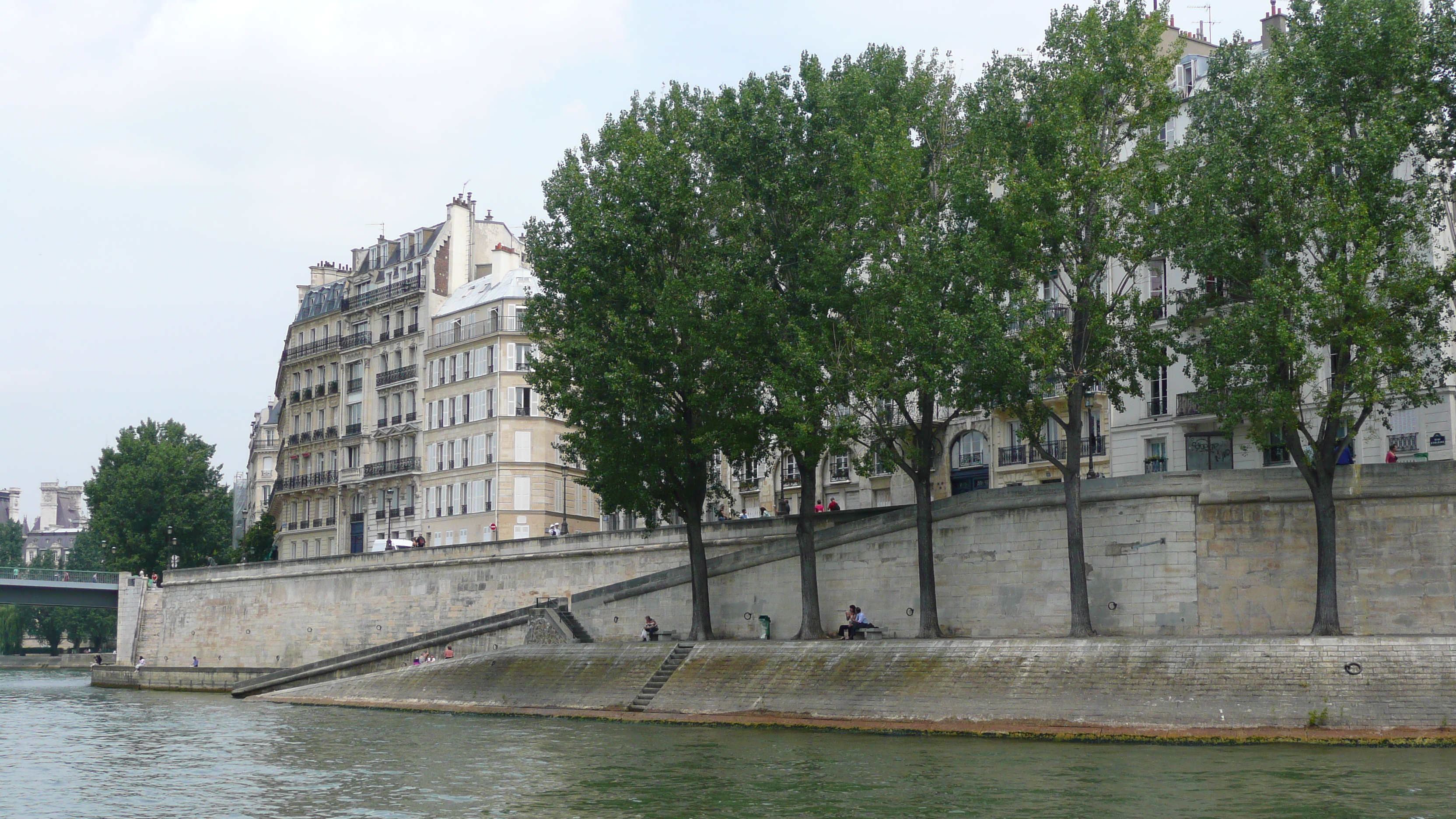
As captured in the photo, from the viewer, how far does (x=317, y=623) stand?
64125 mm

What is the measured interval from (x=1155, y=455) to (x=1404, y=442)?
787 cm

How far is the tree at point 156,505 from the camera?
9006cm

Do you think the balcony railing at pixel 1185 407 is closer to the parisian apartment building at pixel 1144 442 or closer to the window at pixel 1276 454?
the parisian apartment building at pixel 1144 442

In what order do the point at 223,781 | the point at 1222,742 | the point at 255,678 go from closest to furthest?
1. the point at 223,781
2. the point at 1222,742
3. the point at 255,678

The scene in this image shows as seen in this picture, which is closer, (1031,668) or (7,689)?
(1031,668)

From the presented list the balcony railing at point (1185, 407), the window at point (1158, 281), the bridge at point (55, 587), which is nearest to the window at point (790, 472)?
the window at point (1158, 281)

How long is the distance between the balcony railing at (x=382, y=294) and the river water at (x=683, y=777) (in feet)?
140

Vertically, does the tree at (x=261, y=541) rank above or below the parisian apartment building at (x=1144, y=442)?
below

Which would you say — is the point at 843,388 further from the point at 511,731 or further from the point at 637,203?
the point at 511,731

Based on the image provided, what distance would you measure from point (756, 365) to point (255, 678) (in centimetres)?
2973

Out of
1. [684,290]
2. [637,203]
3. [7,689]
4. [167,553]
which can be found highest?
[637,203]

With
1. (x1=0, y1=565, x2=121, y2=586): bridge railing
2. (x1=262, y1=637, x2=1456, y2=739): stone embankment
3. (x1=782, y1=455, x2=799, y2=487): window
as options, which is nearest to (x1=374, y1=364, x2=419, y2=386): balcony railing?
(x1=0, y1=565, x2=121, y2=586): bridge railing

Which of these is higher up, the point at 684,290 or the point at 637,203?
the point at 637,203

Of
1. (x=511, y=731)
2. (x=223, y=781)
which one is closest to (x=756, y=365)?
(x=511, y=731)
